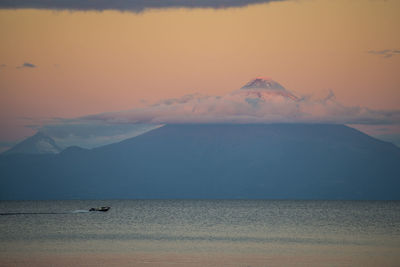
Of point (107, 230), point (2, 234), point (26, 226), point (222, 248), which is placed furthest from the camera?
point (26, 226)

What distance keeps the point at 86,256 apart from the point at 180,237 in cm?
1372

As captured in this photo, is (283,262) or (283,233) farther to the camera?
(283,233)

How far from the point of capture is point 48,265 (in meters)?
37.1

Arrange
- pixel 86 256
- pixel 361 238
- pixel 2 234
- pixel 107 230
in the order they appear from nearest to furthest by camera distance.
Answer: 1. pixel 86 256
2. pixel 361 238
3. pixel 2 234
4. pixel 107 230

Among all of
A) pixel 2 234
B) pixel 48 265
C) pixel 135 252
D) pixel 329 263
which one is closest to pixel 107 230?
pixel 2 234

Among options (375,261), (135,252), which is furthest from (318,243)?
(135,252)

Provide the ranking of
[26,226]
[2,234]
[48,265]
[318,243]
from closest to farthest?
[48,265], [318,243], [2,234], [26,226]

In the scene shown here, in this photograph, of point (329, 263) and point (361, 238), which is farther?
point (361, 238)

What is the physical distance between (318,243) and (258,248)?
5887mm

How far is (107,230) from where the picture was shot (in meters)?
62.2

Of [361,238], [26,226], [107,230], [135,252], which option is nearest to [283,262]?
[135,252]

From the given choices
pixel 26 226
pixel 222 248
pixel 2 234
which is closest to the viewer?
pixel 222 248

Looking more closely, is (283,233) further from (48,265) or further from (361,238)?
(48,265)

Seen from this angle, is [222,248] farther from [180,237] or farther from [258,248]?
[180,237]
